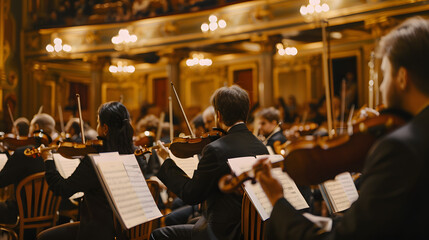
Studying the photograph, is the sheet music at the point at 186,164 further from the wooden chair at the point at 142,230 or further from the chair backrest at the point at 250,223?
the chair backrest at the point at 250,223

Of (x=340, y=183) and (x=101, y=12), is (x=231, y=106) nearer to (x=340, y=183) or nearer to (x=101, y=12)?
(x=340, y=183)

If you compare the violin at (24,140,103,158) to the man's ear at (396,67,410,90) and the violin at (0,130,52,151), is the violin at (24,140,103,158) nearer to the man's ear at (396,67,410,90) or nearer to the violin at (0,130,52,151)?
the violin at (0,130,52,151)

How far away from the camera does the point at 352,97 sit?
13.2 meters

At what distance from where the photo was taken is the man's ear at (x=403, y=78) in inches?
53.9

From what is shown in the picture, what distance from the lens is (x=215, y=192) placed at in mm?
2549

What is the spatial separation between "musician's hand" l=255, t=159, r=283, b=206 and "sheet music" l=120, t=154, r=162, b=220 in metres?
0.89

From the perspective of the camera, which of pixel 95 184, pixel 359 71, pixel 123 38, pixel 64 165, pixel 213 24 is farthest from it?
pixel 359 71

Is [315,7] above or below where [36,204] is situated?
above

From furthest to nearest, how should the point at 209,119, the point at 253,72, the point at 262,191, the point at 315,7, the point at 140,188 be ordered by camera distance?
1. the point at 253,72
2. the point at 315,7
3. the point at 209,119
4. the point at 140,188
5. the point at 262,191

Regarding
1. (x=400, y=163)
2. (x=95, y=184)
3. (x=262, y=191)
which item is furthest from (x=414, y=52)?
(x=95, y=184)

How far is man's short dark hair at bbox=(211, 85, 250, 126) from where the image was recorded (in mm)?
2668

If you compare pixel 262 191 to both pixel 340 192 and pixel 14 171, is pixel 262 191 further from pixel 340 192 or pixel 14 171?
pixel 14 171

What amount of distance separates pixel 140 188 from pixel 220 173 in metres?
0.46

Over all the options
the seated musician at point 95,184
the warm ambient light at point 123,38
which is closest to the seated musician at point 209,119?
the seated musician at point 95,184
